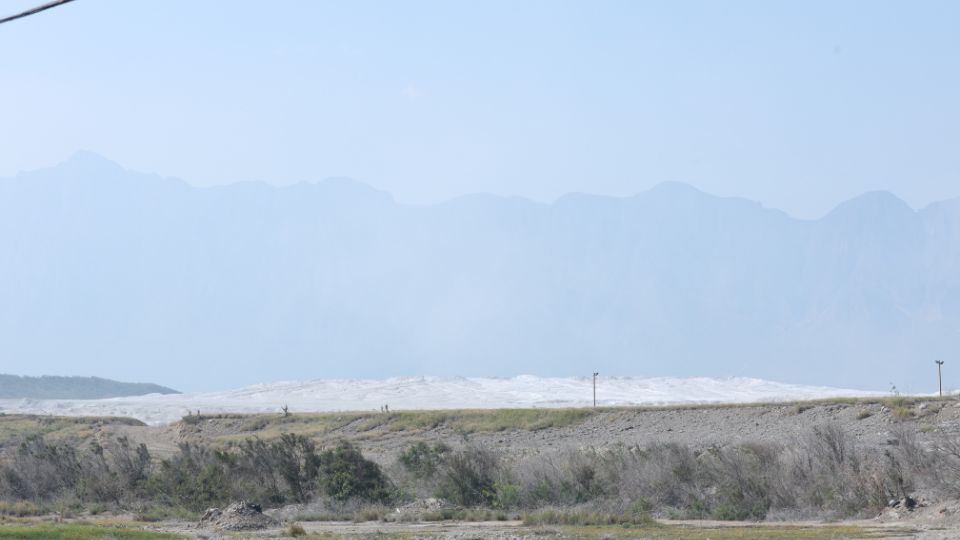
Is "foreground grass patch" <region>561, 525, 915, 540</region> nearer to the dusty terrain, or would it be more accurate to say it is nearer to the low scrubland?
the dusty terrain

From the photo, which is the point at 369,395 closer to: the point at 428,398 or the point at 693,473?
the point at 428,398

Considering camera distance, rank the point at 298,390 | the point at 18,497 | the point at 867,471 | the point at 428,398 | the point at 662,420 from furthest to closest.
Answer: the point at 298,390 → the point at 428,398 → the point at 662,420 → the point at 18,497 → the point at 867,471

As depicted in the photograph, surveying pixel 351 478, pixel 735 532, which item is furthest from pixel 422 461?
pixel 735 532

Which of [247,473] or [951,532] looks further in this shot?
[247,473]

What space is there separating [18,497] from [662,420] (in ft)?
92.3

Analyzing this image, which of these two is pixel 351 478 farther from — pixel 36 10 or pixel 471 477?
pixel 36 10

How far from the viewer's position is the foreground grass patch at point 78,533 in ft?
75.2

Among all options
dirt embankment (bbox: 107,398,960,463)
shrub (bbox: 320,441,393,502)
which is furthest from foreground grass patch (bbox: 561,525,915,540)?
dirt embankment (bbox: 107,398,960,463)

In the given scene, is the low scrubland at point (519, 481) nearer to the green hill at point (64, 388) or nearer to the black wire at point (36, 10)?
the black wire at point (36, 10)

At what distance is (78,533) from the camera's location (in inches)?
938

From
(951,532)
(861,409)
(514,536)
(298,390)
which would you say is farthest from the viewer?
(298,390)

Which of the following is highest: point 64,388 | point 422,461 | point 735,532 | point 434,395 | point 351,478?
point 64,388

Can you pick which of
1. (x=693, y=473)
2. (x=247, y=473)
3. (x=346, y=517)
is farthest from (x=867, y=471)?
(x=247, y=473)

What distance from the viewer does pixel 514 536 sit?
23.3 meters
